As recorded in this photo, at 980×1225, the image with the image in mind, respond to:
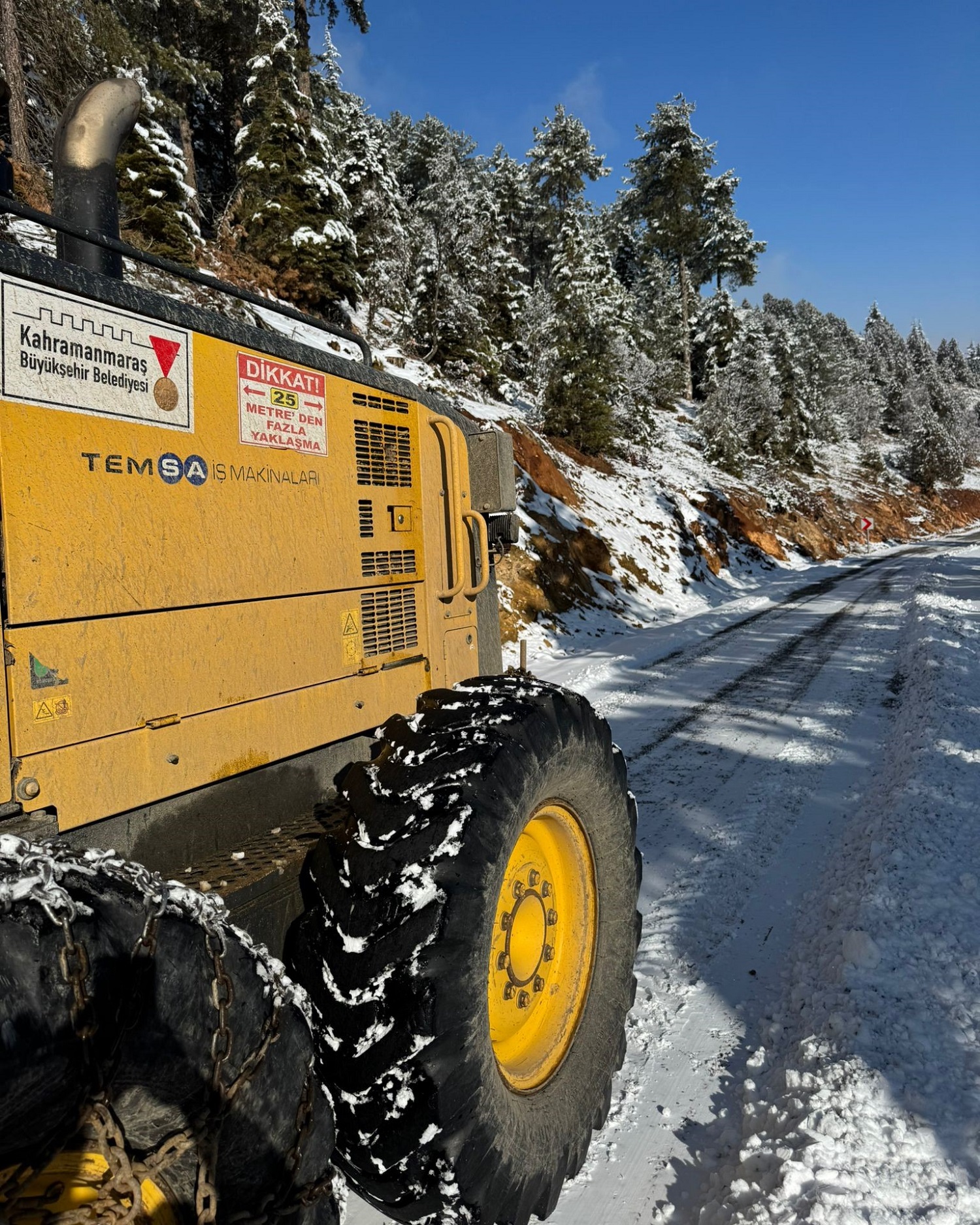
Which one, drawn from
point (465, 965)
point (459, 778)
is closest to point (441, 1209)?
point (465, 965)

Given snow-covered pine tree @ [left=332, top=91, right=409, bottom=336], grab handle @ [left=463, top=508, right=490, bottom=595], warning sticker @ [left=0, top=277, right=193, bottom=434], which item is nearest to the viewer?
warning sticker @ [left=0, top=277, right=193, bottom=434]

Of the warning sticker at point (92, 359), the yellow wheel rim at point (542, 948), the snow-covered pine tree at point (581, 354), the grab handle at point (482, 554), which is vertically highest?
the snow-covered pine tree at point (581, 354)

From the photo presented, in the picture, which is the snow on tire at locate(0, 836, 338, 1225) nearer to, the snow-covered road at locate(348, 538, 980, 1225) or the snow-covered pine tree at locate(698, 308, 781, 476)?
the snow-covered road at locate(348, 538, 980, 1225)

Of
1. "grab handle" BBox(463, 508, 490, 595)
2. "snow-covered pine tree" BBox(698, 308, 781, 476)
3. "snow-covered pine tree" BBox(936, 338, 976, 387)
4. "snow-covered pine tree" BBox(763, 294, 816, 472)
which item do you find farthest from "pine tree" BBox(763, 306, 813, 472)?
"snow-covered pine tree" BBox(936, 338, 976, 387)

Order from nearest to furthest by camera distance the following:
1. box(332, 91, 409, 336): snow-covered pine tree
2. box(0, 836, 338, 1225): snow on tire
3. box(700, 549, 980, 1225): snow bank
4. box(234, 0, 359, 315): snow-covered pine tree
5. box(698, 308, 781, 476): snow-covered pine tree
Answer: box(0, 836, 338, 1225): snow on tire
box(700, 549, 980, 1225): snow bank
box(234, 0, 359, 315): snow-covered pine tree
box(332, 91, 409, 336): snow-covered pine tree
box(698, 308, 781, 476): snow-covered pine tree

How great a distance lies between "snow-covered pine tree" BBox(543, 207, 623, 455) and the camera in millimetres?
24484

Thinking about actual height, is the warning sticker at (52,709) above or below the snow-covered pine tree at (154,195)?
below

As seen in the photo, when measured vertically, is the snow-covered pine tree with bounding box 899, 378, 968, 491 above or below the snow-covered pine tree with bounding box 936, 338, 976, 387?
below

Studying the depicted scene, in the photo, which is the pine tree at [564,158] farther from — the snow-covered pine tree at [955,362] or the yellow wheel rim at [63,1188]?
the snow-covered pine tree at [955,362]

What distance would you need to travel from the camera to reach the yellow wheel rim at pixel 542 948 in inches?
104

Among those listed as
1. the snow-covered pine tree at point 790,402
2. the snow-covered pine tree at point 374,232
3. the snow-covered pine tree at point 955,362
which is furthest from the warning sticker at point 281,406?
the snow-covered pine tree at point 955,362

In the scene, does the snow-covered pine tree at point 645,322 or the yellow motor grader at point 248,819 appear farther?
the snow-covered pine tree at point 645,322

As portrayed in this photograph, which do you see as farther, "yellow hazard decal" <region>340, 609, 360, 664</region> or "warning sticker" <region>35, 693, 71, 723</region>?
"yellow hazard decal" <region>340, 609, 360, 664</region>

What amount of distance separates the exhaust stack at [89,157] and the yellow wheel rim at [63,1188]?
244 centimetres
